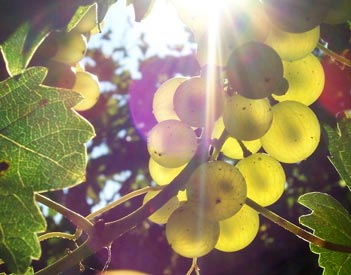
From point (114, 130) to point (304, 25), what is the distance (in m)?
3.14

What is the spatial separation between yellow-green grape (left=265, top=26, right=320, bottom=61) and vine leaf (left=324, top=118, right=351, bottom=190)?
0.41ft

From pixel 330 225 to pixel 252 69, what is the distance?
0.30 m

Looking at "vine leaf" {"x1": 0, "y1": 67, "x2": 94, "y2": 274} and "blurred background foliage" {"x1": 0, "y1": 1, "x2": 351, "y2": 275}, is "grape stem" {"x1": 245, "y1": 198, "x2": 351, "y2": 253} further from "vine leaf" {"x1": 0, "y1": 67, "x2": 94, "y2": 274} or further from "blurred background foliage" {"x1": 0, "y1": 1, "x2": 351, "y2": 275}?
"blurred background foliage" {"x1": 0, "y1": 1, "x2": 351, "y2": 275}

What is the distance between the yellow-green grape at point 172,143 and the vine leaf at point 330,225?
21 centimetres

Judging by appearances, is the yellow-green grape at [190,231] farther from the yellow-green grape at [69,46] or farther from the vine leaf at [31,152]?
the yellow-green grape at [69,46]

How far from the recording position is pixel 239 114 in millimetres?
786

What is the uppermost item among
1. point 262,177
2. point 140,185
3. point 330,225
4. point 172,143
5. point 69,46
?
point 69,46

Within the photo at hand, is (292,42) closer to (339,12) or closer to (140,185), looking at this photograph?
(339,12)

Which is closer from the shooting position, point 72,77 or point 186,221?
point 186,221

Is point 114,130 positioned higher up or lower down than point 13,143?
lower down

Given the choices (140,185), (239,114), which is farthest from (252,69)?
(140,185)

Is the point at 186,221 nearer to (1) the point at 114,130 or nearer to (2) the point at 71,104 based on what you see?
(2) the point at 71,104

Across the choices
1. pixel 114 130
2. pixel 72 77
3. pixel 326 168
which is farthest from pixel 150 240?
pixel 72 77

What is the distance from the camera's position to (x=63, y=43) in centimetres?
88
